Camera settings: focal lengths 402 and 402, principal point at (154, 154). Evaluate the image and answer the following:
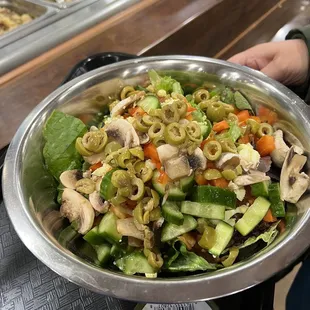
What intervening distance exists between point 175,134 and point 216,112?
0.52ft

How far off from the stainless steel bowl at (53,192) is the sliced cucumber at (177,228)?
10 centimetres

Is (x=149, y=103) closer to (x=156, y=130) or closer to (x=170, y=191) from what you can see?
(x=156, y=130)

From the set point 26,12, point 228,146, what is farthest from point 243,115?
point 26,12

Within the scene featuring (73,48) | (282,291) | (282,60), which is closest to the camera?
(282,60)

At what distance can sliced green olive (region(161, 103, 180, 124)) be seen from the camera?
787 mm

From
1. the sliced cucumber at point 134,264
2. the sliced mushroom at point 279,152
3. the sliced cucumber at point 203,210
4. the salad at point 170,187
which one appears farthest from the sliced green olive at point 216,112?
the sliced cucumber at point 134,264

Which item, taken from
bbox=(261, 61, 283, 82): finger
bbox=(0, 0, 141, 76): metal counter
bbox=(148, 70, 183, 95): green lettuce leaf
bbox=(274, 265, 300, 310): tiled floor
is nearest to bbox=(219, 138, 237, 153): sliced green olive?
bbox=(148, 70, 183, 95): green lettuce leaf

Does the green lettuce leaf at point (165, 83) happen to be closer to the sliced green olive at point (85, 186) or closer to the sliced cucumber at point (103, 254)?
the sliced green olive at point (85, 186)

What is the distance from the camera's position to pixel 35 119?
85 cm

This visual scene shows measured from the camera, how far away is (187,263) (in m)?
0.68

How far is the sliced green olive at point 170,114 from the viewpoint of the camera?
2.58 ft

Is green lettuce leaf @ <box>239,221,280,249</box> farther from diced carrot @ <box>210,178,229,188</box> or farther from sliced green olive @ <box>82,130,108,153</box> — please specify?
sliced green olive @ <box>82,130,108,153</box>

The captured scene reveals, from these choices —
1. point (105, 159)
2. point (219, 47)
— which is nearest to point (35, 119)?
point (105, 159)

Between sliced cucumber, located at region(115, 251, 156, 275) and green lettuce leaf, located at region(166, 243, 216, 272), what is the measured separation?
0.04 m
